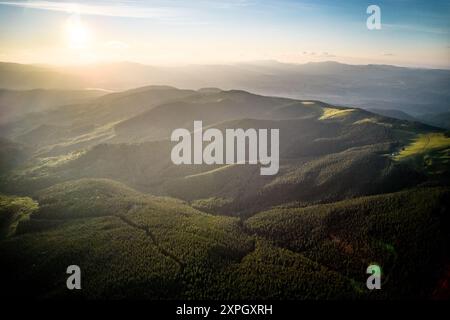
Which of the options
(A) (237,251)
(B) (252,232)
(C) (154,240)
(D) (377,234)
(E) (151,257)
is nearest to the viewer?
(E) (151,257)

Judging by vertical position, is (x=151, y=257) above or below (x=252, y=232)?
below

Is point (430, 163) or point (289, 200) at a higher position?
point (430, 163)

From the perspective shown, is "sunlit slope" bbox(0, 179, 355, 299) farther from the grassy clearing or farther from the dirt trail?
the grassy clearing

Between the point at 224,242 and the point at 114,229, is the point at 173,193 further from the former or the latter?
the point at 224,242

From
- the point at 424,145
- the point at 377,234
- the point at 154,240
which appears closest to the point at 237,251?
the point at 154,240

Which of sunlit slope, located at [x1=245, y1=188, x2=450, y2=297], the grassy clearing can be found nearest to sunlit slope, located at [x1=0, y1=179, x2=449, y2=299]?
sunlit slope, located at [x1=245, y1=188, x2=450, y2=297]

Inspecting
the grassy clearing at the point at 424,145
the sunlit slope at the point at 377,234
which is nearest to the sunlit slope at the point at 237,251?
the sunlit slope at the point at 377,234

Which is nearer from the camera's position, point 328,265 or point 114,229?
point 328,265

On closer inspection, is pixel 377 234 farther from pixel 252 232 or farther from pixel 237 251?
pixel 237 251

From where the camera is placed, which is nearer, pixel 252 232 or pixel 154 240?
pixel 154 240
